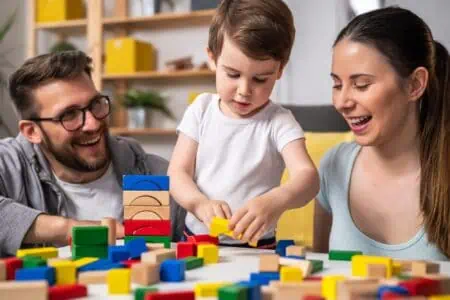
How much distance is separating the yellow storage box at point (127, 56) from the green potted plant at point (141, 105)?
0.53 feet

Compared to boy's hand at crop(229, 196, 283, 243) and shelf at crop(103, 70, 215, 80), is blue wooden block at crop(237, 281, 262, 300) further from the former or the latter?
shelf at crop(103, 70, 215, 80)

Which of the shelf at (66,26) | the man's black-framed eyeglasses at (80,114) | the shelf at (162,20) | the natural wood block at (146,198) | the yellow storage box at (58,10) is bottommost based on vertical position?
the natural wood block at (146,198)

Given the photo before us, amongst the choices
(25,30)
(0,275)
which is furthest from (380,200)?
(25,30)

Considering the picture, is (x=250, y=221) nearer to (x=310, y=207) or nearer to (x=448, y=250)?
(x=448, y=250)

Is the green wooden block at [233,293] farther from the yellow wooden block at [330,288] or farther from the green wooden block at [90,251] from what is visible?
the green wooden block at [90,251]

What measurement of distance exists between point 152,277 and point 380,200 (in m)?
0.76

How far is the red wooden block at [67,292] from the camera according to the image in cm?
72

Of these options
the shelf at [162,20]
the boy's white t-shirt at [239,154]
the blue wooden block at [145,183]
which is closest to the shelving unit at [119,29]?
the shelf at [162,20]

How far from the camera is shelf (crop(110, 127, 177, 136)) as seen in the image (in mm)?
4074

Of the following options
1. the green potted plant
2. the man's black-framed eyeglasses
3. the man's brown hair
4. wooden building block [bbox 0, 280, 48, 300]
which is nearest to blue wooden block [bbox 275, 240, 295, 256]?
wooden building block [bbox 0, 280, 48, 300]

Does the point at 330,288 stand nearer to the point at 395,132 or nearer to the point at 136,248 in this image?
the point at 136,248

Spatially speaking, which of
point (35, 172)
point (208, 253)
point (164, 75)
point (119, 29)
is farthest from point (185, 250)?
point (119, 29)

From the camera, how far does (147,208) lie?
1.20 m

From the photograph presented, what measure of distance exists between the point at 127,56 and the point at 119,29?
0.35m
